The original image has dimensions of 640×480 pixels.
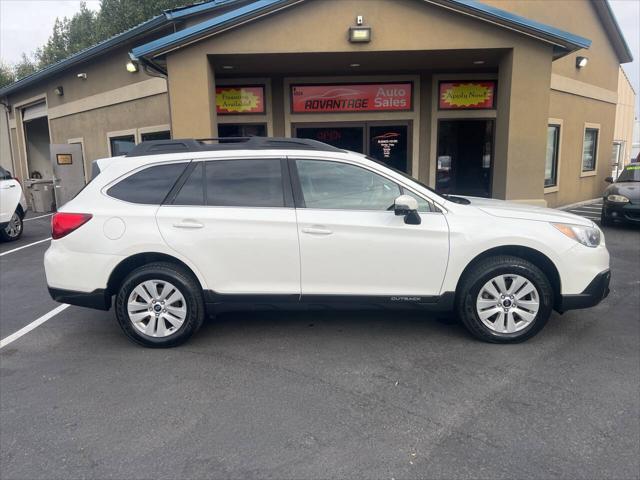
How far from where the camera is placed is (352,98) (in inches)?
461

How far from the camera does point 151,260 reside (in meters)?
4.55

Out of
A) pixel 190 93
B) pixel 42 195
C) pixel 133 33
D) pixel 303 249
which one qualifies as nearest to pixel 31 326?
pixel 303 249

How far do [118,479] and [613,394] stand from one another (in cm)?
327

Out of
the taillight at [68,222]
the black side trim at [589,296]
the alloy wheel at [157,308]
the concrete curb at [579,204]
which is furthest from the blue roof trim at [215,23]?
the concrete curb at [579,204]

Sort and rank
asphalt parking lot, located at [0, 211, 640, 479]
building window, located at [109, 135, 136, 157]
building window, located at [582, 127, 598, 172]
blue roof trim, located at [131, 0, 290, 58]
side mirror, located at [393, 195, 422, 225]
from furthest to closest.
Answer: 1. building window, located at [582, 127, 598, 172]
2. building window, located at [109, 135, 136, 157]
3. blue roof trim, located at [131, 0, 290, 58]
4. side mirror, located at [393, 195, 422, 225]
5. asphalt parking lot, located at [0, 211, 640, 479]

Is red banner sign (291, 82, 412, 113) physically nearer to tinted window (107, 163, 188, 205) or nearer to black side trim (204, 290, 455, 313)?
tinted window (107, 163, 188, 205)

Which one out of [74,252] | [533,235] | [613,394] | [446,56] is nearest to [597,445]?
[613,394]

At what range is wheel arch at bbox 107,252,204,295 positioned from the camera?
4.48 metres

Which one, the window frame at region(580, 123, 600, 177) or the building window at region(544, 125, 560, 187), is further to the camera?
the window frame at region(580, 123, 600, 177)

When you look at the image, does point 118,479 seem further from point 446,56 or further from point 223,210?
point 446,56

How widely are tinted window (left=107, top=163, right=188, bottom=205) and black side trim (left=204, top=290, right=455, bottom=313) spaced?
99 cm

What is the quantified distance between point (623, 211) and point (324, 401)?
9258mm

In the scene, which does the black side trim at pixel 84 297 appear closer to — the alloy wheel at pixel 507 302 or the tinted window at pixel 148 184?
the tinted window at pixel 148 184

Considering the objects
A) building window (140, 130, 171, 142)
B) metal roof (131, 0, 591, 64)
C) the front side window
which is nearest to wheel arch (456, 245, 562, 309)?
the front side window
